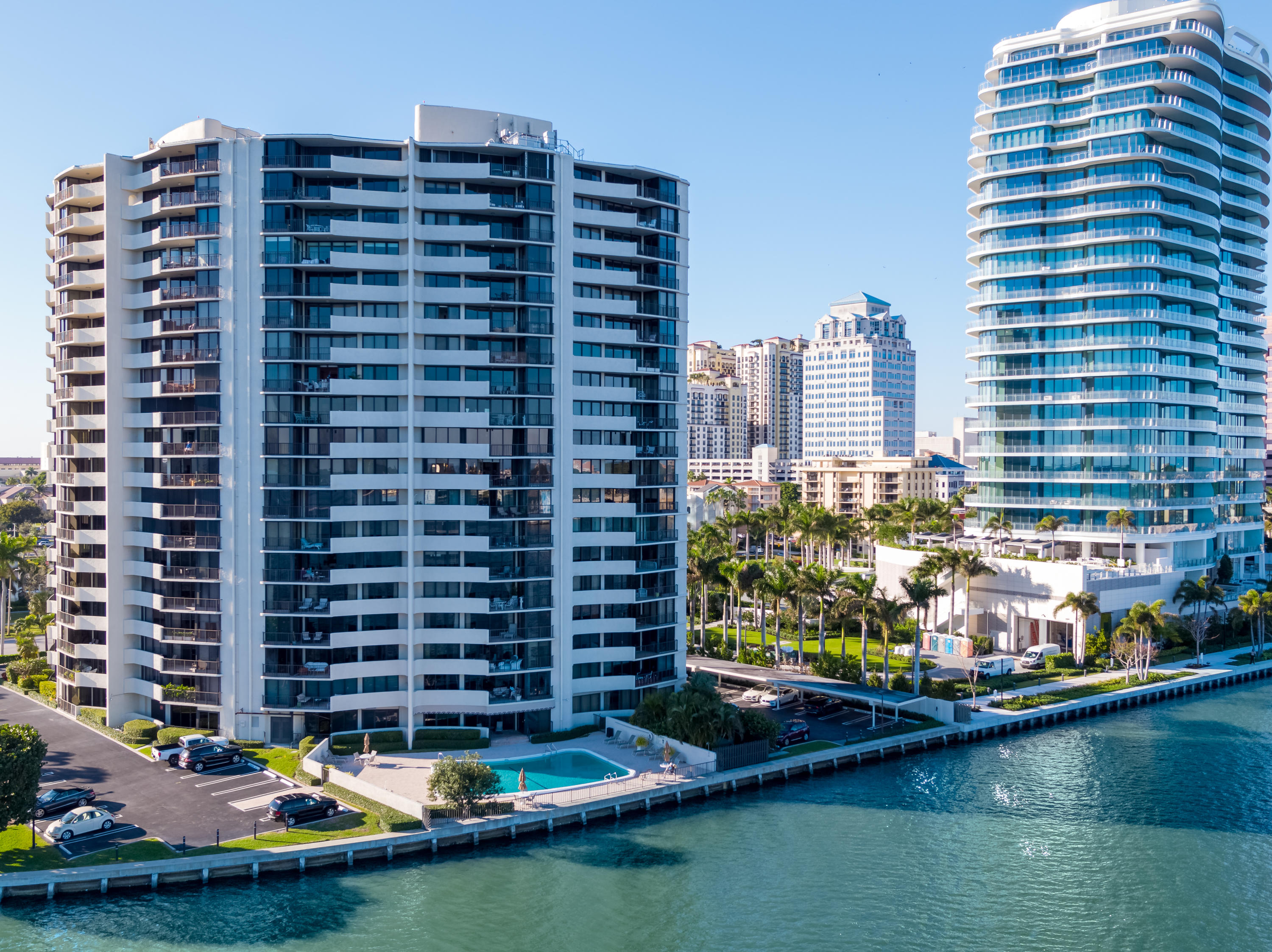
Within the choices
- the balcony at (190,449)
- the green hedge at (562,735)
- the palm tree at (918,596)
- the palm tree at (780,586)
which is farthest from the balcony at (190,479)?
the palm tree at (918,596)

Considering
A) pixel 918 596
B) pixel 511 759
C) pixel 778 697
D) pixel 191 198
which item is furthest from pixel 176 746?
pixel 918 596

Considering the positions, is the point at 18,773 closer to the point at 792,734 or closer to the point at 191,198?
the point at 191,198

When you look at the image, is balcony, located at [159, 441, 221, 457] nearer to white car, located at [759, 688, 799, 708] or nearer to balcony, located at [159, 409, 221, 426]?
balcony, located at [159, 409, 221, 426]

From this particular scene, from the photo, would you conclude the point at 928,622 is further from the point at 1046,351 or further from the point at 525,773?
the point at 525,773

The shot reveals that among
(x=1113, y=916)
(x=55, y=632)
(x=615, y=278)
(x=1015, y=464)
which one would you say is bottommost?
(x=1113, y=916)

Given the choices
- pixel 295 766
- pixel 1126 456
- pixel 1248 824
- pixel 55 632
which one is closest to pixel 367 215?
pixel 295 766

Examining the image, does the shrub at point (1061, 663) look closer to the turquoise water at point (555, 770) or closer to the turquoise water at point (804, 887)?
the turquoise water at point (804, 887)
